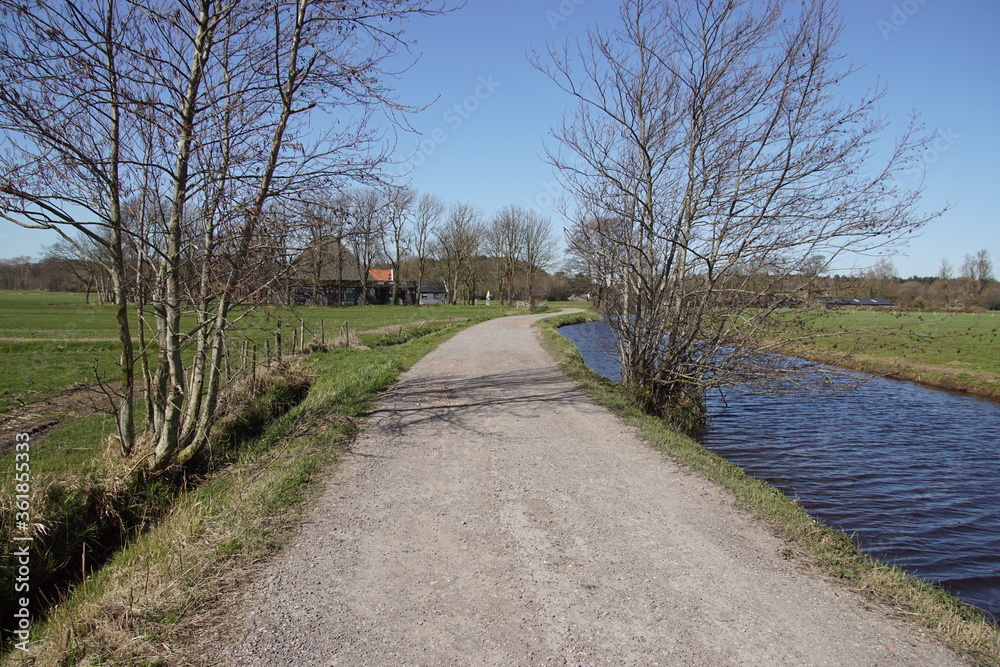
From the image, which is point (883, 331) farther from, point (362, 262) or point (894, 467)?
point (362, 262)

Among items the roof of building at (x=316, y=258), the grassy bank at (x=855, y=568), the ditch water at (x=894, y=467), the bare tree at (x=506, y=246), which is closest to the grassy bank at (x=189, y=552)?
the roof of building at (x=316, y=258)

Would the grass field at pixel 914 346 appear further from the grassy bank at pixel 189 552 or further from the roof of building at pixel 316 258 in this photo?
the grassy bank at pixel 189 552

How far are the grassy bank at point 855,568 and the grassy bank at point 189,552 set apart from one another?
416 centimetres

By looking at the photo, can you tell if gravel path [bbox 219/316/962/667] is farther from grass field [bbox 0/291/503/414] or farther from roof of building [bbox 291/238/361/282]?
grass field [bbox 0/291/503/414]

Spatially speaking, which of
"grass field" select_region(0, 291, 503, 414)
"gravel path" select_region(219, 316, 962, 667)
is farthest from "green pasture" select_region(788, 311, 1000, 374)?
"grass field" select_region(0, 291, 503, 414)

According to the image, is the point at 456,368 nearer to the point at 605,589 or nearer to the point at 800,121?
the point at 800,121

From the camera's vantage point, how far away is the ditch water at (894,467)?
6.09 meters

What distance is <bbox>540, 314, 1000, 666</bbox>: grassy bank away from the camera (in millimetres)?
3367

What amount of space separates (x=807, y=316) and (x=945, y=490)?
322 centimetres

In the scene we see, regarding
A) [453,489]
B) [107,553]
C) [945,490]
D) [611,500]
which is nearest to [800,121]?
[945,490]

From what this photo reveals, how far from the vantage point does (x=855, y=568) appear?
415cm

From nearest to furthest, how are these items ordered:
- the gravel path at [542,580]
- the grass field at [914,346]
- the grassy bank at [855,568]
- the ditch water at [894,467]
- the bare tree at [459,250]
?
the gravel path at [542,580] → the grassy bank at [855,568] → the ditch water at [894,467] → the grass field at [914,346] → the bare tree at [459,250]

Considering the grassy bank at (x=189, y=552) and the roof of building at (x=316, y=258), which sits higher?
the roof of building at (x=316, y=258)

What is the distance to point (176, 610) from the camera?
3.48 m
